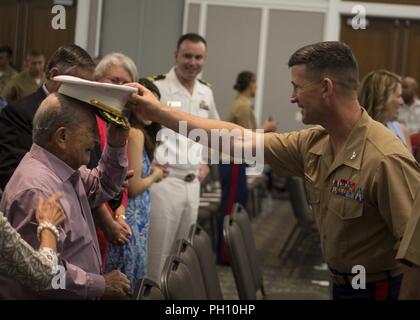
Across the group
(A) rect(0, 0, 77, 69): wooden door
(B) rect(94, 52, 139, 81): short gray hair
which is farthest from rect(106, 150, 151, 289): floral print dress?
(A) rect(0, 0, 77, 69): wooden door

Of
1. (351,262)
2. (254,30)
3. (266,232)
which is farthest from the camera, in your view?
(266,232)

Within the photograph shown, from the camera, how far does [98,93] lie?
7.58ft

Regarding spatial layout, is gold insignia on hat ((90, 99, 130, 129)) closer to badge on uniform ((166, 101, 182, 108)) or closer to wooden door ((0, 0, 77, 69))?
wooden door ((0, 0, 77, 69))

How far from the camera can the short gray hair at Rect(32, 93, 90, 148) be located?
2314mm

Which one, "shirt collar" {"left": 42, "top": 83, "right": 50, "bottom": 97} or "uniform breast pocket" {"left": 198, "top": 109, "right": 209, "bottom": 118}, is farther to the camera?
"uniform breast pocket" {"left": 198, "top": 109, "right": 209, "bottom": 118}

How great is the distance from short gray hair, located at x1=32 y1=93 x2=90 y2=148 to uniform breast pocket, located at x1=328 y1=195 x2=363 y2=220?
85cm

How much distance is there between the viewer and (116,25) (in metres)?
3.08

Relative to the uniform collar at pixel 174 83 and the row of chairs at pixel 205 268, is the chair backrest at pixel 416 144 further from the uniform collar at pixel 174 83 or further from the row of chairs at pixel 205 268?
the uniform collar at pixel 174 83

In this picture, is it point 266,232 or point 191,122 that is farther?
point 266,232

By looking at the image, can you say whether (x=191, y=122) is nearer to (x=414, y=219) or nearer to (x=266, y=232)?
(x=414, y=219)

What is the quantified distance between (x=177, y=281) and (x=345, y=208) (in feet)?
1.88
